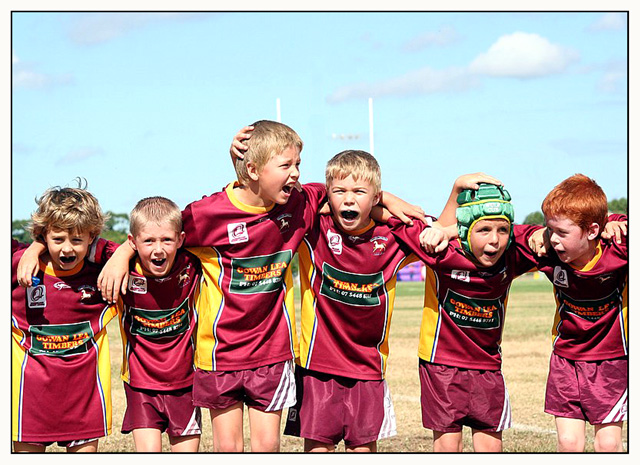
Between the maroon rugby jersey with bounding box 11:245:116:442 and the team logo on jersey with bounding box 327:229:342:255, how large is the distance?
138cm

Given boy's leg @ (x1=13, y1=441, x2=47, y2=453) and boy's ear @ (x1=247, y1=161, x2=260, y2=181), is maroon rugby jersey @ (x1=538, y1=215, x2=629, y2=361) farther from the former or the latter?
boy's leg @ (x1=13, y1=441, x2=47, y2=453)

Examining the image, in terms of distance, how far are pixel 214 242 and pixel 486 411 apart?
74.4 inches

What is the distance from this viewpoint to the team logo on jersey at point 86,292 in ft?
16.8

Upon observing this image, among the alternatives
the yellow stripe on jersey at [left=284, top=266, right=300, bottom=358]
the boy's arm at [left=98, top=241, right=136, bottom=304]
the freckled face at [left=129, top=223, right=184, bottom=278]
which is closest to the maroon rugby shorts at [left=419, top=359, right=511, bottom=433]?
the yellow stripe on jersey at [left=284, top=266, right=300, bottom=358]

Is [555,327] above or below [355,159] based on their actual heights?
below

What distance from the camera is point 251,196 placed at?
5.06m

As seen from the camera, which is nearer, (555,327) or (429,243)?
(429,243)

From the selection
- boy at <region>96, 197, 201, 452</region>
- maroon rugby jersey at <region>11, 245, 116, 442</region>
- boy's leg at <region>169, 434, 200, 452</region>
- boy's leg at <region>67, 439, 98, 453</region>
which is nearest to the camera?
boy at <region>96, 197, 201, 452</region>

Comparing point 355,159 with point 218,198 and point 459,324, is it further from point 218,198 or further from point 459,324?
point 459,324

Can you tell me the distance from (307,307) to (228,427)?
2.74ft

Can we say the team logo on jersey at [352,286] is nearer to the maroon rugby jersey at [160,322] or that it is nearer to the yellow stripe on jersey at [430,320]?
the yellow stripe on jersey at [430,320]

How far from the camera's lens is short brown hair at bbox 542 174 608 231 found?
16.6ft

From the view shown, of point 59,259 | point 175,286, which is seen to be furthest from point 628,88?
point 59,259

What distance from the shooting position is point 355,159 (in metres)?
5.05
